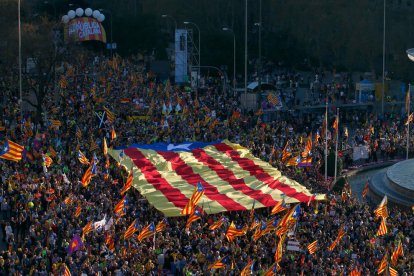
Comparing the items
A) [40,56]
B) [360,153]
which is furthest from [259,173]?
[40,56]

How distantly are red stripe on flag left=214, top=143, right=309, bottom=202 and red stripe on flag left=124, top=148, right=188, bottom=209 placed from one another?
13.9 feet

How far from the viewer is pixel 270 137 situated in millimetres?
51781

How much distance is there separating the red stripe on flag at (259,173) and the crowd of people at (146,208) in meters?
1.01

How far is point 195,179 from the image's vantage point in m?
42.3

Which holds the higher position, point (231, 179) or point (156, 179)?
point (156, 179)

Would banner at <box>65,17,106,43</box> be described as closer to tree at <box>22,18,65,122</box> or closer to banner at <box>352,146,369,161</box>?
tree at <box>22,18,65,122</box>

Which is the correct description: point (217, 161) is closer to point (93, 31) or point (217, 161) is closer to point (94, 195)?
point (94, 195)

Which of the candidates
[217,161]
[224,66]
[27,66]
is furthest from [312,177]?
[224,66]

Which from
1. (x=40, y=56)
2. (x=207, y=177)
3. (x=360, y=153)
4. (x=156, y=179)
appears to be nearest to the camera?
(x=156, y=179)

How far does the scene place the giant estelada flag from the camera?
38.4 meters

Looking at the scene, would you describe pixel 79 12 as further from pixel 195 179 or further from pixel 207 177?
pixel 195 179

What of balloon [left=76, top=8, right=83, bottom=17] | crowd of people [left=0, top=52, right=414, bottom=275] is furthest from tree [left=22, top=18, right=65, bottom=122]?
balloon [left=76, top=8, right=83, bottom=17]

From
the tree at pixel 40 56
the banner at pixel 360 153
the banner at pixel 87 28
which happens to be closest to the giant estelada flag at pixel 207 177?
the banner at pixel 360 153

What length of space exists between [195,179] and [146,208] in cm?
531
